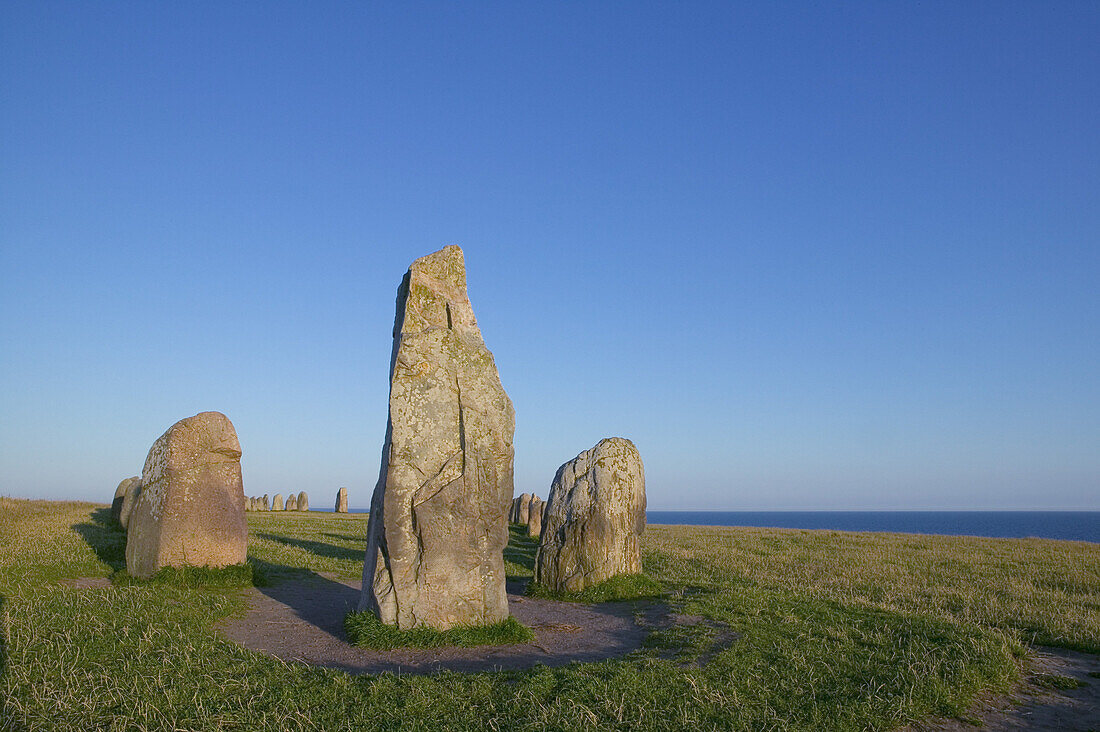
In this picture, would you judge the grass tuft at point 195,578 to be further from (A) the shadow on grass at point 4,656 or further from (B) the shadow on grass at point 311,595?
(A) the shadow on grass at point 4,656

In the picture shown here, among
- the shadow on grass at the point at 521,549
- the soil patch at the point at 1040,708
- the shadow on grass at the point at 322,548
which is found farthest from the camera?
the shadow on grass at the point at 521,549

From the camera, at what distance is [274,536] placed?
25.8 m

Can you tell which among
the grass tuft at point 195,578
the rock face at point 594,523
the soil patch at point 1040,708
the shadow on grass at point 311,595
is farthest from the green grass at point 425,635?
the soil patch at point 1040,708

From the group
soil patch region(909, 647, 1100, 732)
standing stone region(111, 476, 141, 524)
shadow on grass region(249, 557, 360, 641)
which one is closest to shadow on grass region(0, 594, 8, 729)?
shadow on grass region(249, 557, 360, 641)

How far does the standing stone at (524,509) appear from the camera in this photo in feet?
110

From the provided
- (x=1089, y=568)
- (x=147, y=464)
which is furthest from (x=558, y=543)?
(x=1089, y=568)

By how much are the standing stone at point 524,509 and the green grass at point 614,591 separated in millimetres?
18123

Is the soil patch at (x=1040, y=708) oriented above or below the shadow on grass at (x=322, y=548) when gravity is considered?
below

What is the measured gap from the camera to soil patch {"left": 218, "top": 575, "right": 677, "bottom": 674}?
369 inches

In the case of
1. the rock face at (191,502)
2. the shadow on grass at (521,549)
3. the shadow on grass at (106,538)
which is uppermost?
the rock face at (191,502)

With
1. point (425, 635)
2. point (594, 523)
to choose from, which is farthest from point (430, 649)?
point (594, 523)

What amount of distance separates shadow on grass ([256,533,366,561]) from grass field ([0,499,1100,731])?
4.48 metres

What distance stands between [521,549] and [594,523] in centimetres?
985

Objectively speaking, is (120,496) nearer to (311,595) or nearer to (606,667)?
(311,595)
